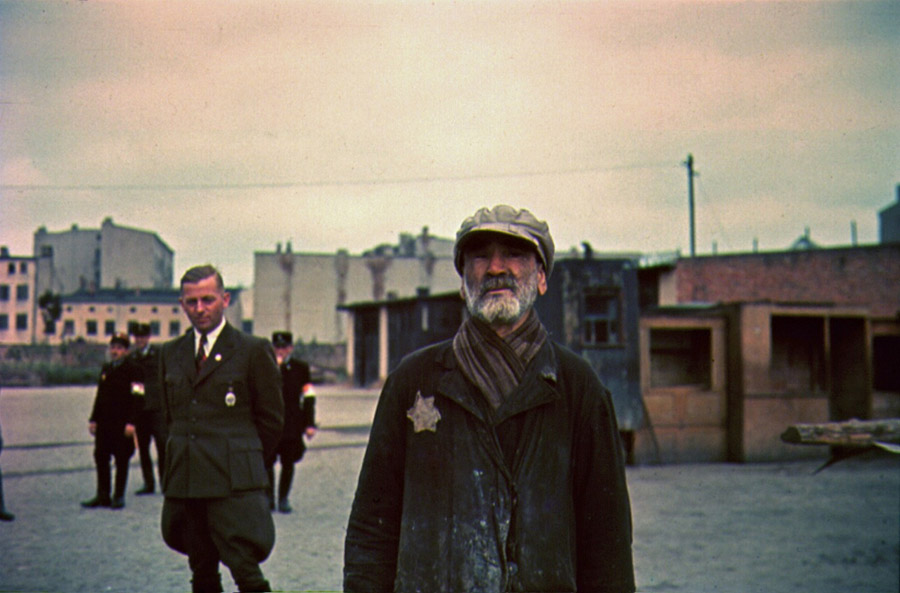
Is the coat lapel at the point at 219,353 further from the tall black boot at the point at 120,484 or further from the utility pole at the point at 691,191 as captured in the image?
the utility pole at the point at 691,191

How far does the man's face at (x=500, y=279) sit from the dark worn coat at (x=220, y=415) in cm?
258

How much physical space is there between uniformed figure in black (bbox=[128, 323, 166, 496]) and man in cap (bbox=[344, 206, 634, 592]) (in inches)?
289

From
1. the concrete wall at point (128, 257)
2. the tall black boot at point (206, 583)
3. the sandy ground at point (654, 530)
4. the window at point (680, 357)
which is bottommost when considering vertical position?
the sandy ground at point (654, 530)

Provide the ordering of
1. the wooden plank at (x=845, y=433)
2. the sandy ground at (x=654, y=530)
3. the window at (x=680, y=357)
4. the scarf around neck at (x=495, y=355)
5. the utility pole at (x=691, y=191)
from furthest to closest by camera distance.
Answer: the utility pole at (x=691, y=191), the window at (x=680, y=357), the sandy ground at (x=654, y=530), the wooden plank at (x=845, y=433), the scarf around neck at (x=495, y=355)

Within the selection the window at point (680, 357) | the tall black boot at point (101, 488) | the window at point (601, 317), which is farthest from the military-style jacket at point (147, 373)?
the window at point (680, 357)

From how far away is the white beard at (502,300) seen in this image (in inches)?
99.6

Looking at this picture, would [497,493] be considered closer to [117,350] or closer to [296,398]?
[296,398]

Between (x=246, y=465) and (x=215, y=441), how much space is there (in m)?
0.22

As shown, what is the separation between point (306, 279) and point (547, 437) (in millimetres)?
59845

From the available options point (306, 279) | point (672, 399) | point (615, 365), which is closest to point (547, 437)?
point (615, 365)

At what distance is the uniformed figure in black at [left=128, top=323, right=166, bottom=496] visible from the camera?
9.72 meters

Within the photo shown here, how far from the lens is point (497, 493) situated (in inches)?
95.0

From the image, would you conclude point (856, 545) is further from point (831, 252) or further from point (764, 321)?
point (831, 252)

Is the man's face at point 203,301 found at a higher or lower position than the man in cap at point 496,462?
higher
